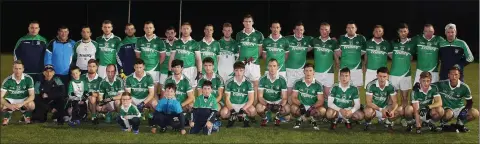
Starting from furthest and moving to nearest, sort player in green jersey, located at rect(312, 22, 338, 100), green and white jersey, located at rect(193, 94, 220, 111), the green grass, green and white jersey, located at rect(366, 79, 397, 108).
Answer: player in green jersey, located at rect(312, 22, 338, 100)
green and white jersey, located at rect(366, 79, 397, 108)
green and white jersey, located at rect(193, 94, 220, 111)
the green grass

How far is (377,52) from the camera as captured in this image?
743 cm

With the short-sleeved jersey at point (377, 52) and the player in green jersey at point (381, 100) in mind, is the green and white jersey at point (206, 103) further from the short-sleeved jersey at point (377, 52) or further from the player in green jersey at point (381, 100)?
the short-sleeved jersey at point (377, 52)

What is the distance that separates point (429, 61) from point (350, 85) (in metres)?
1.33

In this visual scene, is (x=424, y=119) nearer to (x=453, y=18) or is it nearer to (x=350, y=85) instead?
(x=350, y=85)

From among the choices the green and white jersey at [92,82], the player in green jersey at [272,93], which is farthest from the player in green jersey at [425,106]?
the green and white jersey at [92,82]

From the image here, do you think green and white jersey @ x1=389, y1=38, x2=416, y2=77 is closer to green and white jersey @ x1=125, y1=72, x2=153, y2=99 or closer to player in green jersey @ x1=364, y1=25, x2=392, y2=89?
player in green jersey @ x1=364, y1=25, x2=392, y2=89

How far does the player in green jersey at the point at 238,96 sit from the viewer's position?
22.5ft

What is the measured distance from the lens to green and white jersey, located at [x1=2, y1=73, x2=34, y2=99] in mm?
7012

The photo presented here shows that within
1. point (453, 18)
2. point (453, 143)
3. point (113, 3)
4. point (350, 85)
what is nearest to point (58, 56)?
point (350, 85)

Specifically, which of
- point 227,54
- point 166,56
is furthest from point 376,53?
point 166,56

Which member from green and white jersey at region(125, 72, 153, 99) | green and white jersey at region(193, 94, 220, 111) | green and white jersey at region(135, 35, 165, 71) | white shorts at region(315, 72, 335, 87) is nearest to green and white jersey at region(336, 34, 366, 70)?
white shorts at region(315, 72, 335, 87)

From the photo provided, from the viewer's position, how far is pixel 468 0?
65.2ft

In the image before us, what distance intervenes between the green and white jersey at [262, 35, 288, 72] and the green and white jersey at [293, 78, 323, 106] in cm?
75

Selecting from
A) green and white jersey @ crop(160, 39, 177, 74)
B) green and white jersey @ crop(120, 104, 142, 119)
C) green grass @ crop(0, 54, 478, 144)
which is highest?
green and white jersey @ crop(160, 39, 177, 74)
